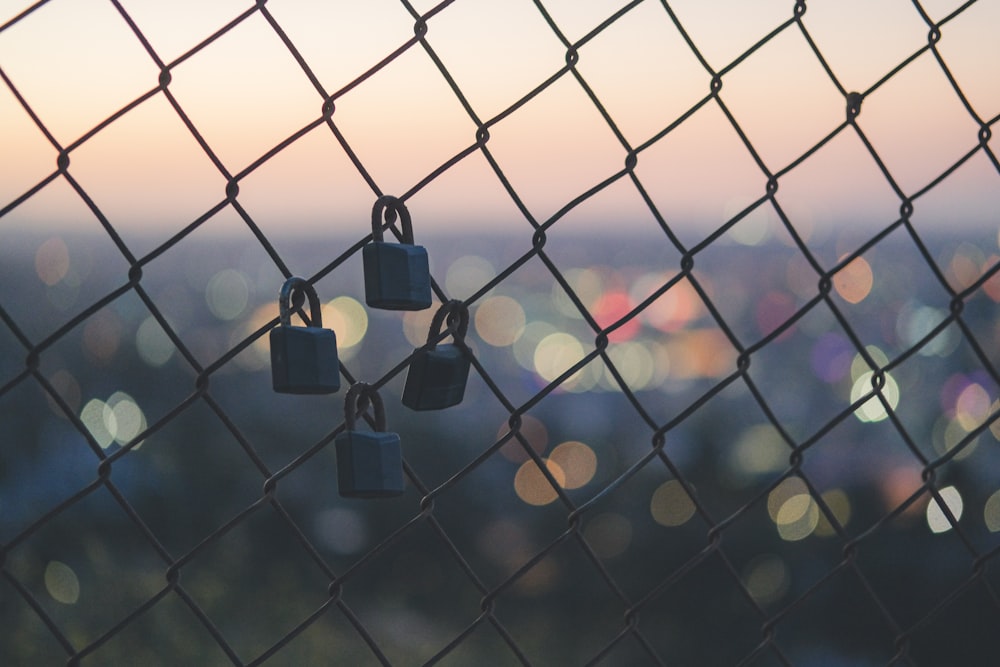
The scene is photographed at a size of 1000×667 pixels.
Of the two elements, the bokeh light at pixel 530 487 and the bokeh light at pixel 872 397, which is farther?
the bokeh light at pixel 530 487

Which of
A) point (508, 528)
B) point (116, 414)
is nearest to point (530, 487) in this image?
point (508, 528)

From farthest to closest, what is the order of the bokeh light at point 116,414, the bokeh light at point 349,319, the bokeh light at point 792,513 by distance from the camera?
1. the bokeh light at point 349,319
2. the bokeh light at point 792,513
3. the bokeh light at point 116,414

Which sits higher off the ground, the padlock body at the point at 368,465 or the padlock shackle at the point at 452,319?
the padlock shackle at the point at 452,319

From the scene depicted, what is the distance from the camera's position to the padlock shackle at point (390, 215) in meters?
1.34

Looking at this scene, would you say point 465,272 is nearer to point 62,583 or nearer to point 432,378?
point 62,583

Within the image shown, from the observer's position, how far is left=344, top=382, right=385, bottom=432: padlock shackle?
135 centimetres

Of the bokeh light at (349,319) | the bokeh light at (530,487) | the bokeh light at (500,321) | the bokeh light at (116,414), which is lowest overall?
the bokeh light at (530,487)

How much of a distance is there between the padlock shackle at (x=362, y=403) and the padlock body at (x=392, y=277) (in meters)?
0.12

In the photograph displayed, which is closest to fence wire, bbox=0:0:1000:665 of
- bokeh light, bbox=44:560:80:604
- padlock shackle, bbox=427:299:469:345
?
bokeh light, bbox=44:560:80:604

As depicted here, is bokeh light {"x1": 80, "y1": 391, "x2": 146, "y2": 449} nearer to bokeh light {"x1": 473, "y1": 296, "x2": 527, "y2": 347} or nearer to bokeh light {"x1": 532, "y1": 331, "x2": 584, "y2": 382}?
bokeh light {"x1": 473, "y1": 296, "x2": 527, "y2": 347}

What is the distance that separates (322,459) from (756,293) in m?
25.2

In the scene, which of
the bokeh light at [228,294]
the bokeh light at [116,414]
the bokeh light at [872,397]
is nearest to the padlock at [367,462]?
the bokeh light at [872,397]

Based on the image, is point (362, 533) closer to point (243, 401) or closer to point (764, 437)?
point (243, 401)

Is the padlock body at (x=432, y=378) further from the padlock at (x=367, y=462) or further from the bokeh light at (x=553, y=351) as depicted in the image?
the bokeh light at (x=553, y=351)
